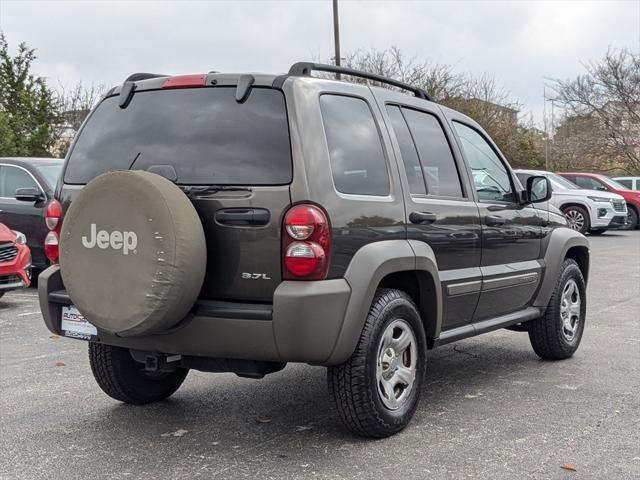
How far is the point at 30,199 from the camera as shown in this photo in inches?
409

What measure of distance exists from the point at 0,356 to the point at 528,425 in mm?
4290

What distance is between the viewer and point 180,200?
3.92m

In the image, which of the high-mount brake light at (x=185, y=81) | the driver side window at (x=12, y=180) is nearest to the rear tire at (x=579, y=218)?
the driver side window at (x=12, y=180)

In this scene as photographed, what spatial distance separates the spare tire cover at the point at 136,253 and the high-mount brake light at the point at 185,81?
0.61 meters

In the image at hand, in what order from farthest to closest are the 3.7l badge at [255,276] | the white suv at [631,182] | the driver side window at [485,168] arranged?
the white suv at [631,182] → the driver side window at [485,168] → the 3.7l badge at [255,276]

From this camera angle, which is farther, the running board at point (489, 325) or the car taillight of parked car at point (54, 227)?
the running board at point (489, 325)

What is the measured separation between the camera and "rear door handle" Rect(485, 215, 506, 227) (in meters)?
5.40

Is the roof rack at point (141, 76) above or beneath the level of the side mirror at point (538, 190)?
above

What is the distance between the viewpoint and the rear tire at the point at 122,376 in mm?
4879

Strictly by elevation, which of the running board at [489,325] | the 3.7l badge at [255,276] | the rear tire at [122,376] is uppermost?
the 3.7l badge at [255,276]

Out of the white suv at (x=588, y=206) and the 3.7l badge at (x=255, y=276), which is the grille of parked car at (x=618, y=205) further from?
the 3.7l badge at (x=255, y=276)

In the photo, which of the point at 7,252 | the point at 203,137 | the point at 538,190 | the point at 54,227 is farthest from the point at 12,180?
the point at 203,137

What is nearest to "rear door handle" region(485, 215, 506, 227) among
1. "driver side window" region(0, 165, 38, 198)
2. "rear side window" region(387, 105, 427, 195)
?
"rear side window" region(387, 105, 427, 195)

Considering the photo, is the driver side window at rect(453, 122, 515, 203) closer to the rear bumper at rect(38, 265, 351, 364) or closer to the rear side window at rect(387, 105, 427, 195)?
the rear side window at rect(387, 105, 427, 195)
